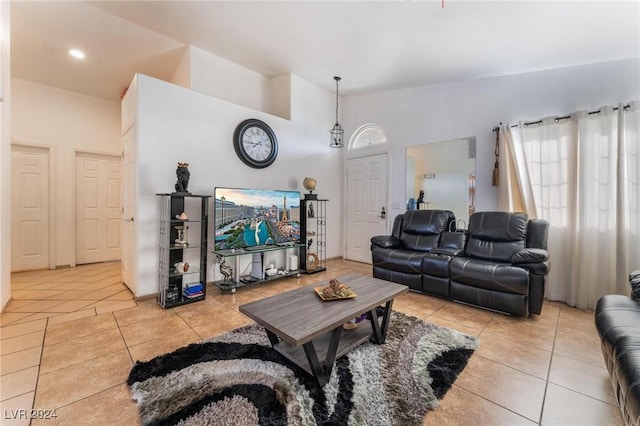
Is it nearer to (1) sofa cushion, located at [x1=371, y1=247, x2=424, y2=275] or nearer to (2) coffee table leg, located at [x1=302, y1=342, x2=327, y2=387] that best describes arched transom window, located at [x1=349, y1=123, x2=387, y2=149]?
(1) sofa cushion, located at [x1=371, y1=247, x2=424, y2=275]

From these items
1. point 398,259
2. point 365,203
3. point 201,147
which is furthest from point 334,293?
point 365,203

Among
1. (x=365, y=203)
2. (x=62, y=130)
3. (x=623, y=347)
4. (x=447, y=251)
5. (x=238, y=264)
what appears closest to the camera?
(x=623, y=347)

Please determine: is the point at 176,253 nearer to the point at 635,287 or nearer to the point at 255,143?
the point at 255,143

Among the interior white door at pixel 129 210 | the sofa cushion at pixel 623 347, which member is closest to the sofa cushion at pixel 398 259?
the sofa cushion at pixel 623 347

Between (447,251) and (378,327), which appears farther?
(447,251)

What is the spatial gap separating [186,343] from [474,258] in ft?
10.2

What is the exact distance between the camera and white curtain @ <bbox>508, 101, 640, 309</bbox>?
271 centimetres

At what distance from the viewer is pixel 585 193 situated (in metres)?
2.91

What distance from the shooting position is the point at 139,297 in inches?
117

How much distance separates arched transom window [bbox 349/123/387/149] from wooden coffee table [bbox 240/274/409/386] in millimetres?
3342

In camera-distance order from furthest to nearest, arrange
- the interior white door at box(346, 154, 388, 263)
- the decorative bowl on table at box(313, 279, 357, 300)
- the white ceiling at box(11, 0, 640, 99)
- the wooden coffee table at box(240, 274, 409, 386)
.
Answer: the interior white door at box(346, 154, 388, 263), the white ceiling at box(11, 0, 640, 99), the decorative bowl on table at box(313, 279, 357, 300), the wooden coffee table at box(240, 274, 409, 386)

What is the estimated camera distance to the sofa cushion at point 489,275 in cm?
258

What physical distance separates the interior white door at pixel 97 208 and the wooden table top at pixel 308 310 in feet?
15.3

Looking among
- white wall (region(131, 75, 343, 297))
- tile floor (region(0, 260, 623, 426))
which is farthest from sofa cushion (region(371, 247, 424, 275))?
white wall (region(131, 75, 343, 297))
